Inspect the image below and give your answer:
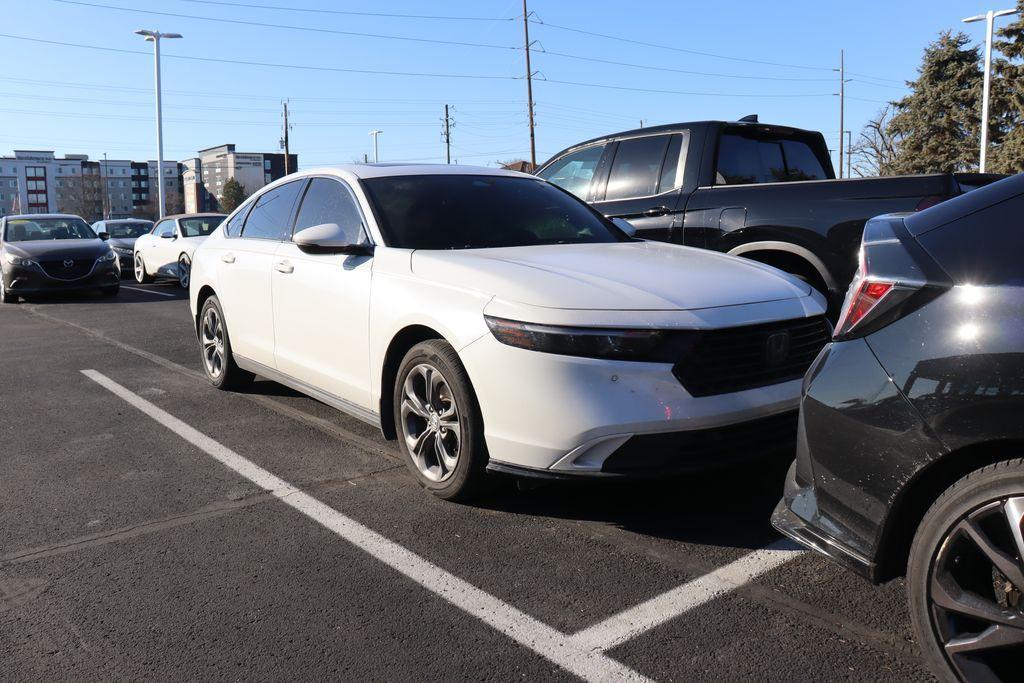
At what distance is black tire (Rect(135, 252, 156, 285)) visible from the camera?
717 inches

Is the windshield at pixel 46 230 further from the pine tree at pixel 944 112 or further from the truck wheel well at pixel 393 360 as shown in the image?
the pine tree at pixel 944 112

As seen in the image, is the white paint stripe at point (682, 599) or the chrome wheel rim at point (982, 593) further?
the white paint stripe at point (682, 599)

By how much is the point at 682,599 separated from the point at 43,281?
13980 millimetres

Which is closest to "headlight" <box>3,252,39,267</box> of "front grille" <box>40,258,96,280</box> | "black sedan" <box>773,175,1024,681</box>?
"front grille" <box>40,258,96,280</box>

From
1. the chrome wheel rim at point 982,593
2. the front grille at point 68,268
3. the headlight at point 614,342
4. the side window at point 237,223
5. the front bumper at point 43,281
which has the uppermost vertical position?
the side window at point 237,223

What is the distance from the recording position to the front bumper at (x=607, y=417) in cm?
331

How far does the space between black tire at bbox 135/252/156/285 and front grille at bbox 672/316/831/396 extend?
16890 millimetres

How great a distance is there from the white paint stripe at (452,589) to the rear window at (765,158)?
156 inches

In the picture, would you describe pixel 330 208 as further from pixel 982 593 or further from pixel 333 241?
pixel 982 593

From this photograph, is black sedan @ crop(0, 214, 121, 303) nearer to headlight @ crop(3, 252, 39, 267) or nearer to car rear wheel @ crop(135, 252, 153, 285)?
headlight @ crop(3, 252, 39, 267)

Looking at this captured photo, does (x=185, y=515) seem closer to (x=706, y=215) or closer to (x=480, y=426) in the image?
(x=480, y=426)

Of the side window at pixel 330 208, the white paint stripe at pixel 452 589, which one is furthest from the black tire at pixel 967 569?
the side window at pixel 330 208

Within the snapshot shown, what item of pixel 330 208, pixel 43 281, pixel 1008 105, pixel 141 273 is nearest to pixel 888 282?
pixel 330 208

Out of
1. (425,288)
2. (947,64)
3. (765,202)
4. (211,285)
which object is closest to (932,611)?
(425,288)
